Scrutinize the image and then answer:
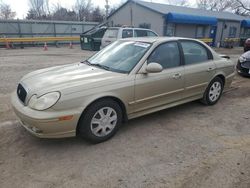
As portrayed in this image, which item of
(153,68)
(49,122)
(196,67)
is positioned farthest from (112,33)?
(49,122)

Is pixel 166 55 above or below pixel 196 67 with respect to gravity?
above

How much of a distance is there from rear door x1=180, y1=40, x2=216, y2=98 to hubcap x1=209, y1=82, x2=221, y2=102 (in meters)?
0.28

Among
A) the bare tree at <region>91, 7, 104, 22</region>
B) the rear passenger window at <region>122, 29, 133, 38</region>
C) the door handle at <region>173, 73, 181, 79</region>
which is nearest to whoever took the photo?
the door handle at <region>173, 73, 181, 79</region>

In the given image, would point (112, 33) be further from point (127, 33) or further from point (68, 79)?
point (68, 79)

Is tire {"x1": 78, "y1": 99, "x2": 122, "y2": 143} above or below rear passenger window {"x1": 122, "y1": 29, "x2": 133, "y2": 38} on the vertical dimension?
below

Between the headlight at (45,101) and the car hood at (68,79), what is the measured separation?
3.5 inches

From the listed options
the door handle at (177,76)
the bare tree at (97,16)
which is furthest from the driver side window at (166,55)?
the bare tree at (97,16)

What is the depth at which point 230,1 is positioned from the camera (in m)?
45.1

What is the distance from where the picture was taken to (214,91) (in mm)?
5074

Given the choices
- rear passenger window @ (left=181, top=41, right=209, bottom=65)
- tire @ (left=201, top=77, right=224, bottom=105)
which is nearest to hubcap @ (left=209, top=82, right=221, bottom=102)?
tire @ (left=201, top=77, right=224, bottom=105)

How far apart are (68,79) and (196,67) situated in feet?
8.33

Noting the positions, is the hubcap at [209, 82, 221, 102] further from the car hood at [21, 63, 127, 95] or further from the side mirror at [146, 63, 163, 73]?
the car hood at [21, 63, 127, 95]

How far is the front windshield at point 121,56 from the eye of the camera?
3791mm

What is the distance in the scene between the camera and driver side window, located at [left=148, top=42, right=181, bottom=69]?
3.94 metres
